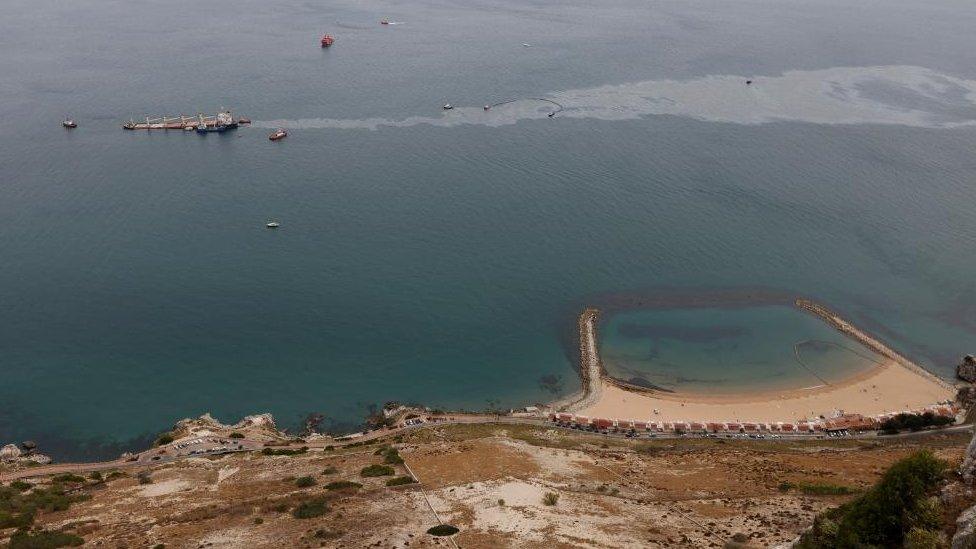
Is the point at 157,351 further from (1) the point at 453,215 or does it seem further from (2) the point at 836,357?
(2) the point at 836,357

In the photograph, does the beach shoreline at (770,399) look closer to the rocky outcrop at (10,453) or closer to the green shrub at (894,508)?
the green shrub at (894,508)

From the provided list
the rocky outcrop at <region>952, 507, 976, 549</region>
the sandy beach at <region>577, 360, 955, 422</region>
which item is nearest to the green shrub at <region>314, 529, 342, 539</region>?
the rocky outcrop at <region>952, 507, 976, 549</region>

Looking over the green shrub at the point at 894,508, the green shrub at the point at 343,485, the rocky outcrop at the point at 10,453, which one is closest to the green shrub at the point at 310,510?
the green shrub at the point at 343,485

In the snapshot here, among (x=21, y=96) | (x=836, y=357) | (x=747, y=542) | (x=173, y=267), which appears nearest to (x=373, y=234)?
(x=173, y=267)

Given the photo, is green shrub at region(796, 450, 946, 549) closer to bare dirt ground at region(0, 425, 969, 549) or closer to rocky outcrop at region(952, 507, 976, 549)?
rocky outcrop at region(952, 507, 976, 549)

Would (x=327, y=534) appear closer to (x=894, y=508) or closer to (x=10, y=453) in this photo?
(x=894, y=508)

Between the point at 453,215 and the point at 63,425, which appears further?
the point at 453,215

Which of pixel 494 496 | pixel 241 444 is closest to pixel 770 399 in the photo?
pixel 494 496
